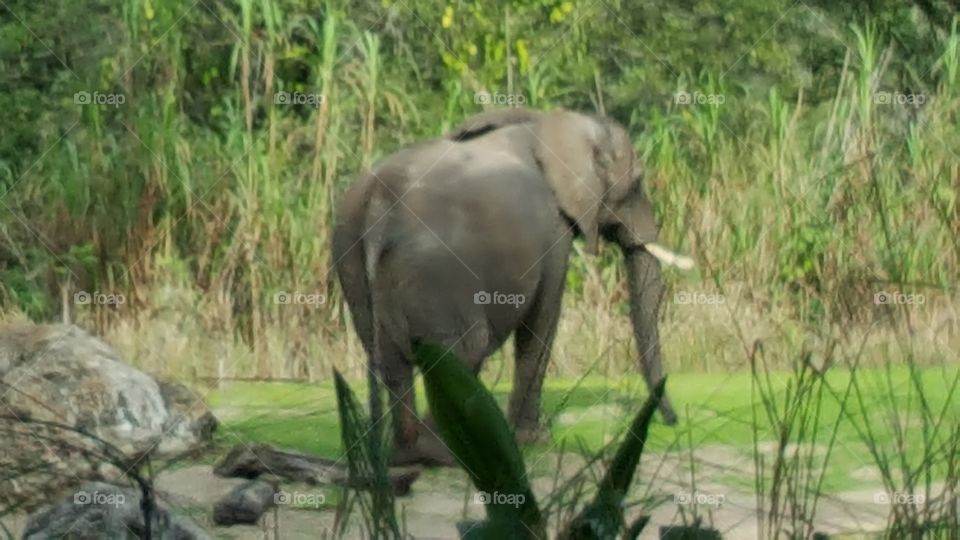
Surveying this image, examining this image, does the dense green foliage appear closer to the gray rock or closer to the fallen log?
the fallen log

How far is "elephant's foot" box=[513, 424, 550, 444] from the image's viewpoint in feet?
13.5

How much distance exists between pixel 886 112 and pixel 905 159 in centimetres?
51

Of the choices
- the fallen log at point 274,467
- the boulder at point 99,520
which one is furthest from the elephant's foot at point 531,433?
the boulder at point 99,520

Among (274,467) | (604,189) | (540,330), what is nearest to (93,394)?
(274,467)

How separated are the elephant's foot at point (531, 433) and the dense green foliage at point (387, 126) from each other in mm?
1584

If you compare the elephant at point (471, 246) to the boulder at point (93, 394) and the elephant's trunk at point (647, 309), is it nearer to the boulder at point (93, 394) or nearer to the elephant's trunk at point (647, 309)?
the elephant's trunk at point (647, 309)

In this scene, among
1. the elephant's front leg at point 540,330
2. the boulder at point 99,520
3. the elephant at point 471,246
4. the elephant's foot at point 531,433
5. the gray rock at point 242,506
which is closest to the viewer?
the boulder at point 99,520

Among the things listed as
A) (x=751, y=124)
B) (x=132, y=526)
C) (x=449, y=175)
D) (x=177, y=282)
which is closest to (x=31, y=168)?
(x=177, y=282)

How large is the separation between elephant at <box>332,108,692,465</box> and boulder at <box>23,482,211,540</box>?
121cm

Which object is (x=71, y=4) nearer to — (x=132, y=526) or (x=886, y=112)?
(x=886, y=112)

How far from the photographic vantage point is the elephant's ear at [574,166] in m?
4.75

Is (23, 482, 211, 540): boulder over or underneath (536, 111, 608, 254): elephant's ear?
underneath

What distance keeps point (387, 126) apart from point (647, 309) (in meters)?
2.64

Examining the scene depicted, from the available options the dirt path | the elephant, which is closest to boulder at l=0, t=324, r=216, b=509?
the dirt path
